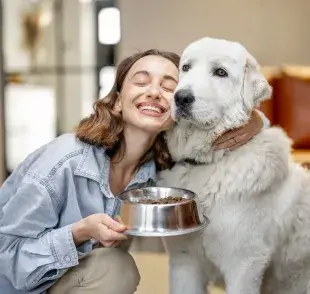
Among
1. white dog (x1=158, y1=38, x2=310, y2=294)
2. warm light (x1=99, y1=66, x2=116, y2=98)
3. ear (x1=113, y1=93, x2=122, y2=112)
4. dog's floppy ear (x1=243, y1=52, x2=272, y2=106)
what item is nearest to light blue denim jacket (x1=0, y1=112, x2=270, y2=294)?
ear (x1=113, y1=93, x2=122, y2=112)

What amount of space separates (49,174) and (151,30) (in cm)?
308

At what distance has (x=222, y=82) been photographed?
1667 mm

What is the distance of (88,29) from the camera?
5.16 m

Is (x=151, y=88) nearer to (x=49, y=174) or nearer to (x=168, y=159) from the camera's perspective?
(x=168, y=159)

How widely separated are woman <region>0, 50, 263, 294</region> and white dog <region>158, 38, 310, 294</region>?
0.06 meters

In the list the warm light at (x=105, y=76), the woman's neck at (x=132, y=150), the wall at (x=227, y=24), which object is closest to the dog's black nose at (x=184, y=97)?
the woman's neck at (x=132, y=150)

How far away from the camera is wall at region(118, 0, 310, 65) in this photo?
4457mm

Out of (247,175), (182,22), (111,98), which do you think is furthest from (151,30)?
(247,175)

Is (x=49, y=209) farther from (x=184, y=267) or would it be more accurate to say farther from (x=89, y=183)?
(x=184, y=267)

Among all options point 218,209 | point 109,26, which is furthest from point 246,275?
point 109,26

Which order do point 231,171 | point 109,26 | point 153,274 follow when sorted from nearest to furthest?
1. point 231,171
2. point 153,274
3. point 109,26

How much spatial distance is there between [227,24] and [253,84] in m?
2.95

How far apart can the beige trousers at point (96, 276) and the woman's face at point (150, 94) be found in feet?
1.44

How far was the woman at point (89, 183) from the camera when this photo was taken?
1.67 meters
